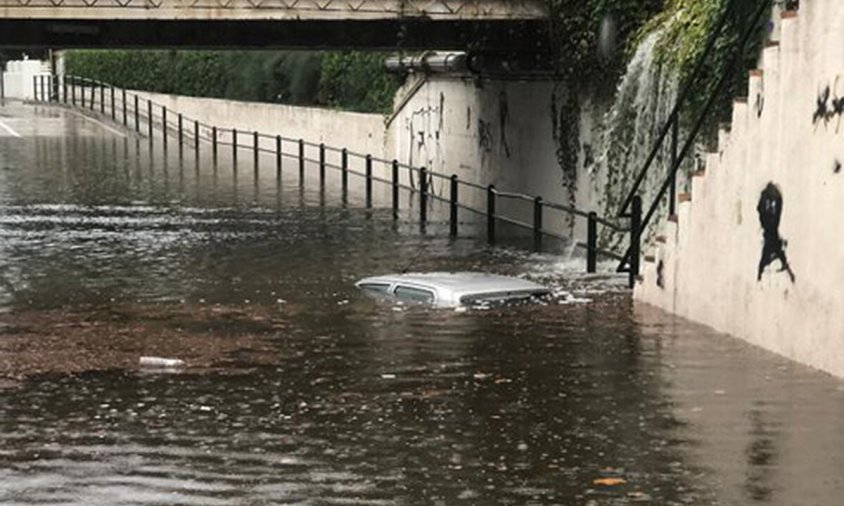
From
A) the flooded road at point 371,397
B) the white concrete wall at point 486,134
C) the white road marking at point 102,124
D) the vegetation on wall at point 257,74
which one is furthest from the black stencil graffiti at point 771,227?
the white road marking at point 102,124

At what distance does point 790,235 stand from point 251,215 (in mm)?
17871

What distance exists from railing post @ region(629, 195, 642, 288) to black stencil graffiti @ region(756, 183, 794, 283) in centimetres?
360

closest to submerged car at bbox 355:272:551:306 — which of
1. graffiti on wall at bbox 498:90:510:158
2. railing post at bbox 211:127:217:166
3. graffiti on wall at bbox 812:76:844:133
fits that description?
graffiti on wall at bbox 812:76:844:133

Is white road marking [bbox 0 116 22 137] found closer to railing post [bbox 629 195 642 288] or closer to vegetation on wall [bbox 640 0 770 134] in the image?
vegetation on wall [bbox 640 0 770 134]

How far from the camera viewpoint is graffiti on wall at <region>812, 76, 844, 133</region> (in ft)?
43.0

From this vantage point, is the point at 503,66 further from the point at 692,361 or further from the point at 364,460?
the point at 364,460

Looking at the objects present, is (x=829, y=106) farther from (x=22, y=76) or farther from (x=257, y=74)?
(x=22, y=76)

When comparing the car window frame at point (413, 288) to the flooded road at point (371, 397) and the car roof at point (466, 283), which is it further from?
the flooded road at point (371, 397)

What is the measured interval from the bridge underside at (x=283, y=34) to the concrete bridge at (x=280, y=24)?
2cm

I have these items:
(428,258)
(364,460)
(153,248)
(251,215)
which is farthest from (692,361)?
(251,215)

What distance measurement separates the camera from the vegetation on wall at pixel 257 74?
157 feet

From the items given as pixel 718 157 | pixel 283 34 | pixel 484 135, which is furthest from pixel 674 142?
pixel 484 135

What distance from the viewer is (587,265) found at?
21.1 meters

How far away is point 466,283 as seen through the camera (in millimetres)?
17969
